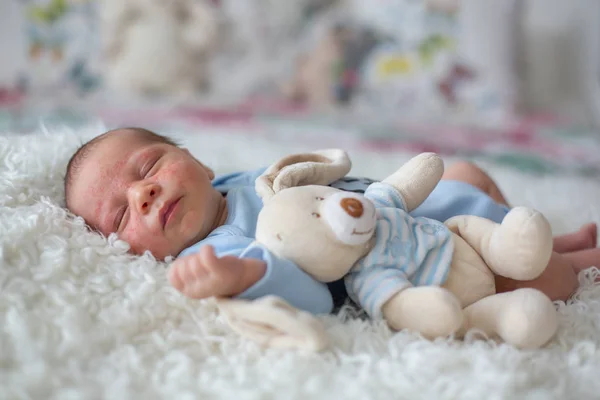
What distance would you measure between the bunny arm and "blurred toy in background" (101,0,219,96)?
5.85 ft

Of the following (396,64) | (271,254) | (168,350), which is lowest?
(168,350)

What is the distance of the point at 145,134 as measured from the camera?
44.5 inches

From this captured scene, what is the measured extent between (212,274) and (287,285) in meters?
0.10

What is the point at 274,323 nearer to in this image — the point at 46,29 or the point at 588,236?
the point at 588,236

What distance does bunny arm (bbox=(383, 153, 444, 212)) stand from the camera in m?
0.96

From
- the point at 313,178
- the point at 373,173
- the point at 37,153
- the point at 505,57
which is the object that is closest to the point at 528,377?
the point at 313,178

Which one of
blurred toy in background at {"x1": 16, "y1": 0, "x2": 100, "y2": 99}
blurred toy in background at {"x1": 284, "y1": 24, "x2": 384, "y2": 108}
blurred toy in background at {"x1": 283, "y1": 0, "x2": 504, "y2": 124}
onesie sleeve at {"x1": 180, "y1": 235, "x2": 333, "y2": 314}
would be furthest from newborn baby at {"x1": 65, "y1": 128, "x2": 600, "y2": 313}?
blurred toy in background at {"x1": 16, "y1": 0, "x2": 100, "y2": 99}

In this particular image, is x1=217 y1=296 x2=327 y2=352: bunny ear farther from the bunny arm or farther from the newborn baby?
the bunny arm

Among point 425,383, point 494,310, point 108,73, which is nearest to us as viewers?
point 425,383

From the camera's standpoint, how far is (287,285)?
0.82 metres

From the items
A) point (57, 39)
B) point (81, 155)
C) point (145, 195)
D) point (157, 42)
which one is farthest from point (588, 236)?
point (57, 39)

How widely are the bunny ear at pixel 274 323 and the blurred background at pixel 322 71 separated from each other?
1377 mm

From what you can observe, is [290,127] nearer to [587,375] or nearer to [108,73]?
[108,73]

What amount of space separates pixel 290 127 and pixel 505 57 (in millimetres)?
870
